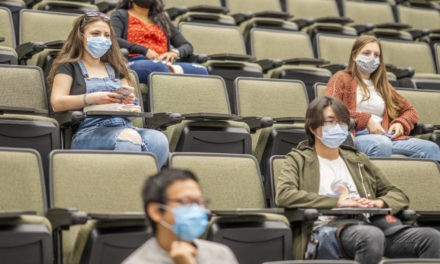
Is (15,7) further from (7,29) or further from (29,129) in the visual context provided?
(29,129)

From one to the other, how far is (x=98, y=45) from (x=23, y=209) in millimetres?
518

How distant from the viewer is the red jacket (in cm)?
209

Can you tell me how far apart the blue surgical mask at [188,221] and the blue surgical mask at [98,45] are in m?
0.85

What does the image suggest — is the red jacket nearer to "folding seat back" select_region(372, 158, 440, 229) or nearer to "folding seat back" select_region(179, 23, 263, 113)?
"folding seat back" select_region(372, 158, 440, 229)

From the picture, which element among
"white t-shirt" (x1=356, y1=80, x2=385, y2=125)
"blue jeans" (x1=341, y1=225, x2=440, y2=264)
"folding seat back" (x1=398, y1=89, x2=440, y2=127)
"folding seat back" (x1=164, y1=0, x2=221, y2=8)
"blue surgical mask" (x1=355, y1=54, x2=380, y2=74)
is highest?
"folding seat back" (x1=164, y1=0, x2=221, y2=8)

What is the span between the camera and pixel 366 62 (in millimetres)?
2162

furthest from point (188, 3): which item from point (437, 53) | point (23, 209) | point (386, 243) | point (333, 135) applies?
point (23, 209)


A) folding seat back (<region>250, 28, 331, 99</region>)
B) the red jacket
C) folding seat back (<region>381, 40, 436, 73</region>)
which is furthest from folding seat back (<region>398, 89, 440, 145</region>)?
folding seat back (<region>381, 40, 436, 73</region>)

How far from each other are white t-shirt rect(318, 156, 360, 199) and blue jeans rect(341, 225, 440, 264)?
12 centimetres

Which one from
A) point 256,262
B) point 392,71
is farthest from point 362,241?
point 392,71

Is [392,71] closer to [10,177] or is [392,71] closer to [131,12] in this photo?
[131,12]

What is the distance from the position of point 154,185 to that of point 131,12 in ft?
4.29

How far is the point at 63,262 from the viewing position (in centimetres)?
140

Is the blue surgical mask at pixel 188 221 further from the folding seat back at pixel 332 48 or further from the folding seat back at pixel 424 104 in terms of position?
the folding seat back at pixel 332 48
